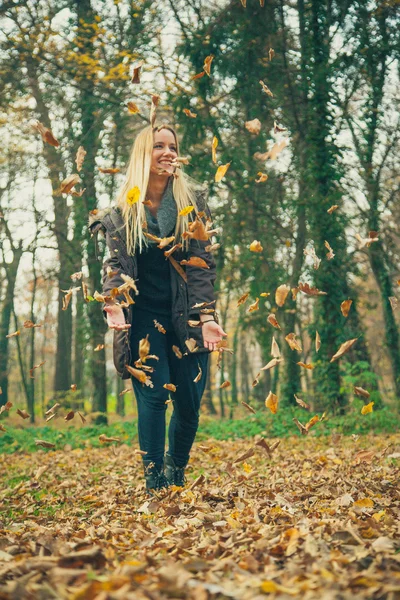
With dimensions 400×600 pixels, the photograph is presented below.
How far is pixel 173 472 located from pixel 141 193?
A: 1869 mm

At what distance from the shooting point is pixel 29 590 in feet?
5.57

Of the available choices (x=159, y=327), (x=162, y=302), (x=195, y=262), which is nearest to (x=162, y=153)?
(x=195, y=262)

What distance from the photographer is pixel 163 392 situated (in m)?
3.62

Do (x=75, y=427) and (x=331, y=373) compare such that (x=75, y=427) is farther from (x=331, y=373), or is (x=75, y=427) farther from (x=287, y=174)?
(x=287, y=174)

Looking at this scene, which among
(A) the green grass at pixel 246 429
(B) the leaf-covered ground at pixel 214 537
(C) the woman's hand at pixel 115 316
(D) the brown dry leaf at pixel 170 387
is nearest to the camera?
(B) the leaf-covered ground at pixel 214 537

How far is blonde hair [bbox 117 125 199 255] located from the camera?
370cm

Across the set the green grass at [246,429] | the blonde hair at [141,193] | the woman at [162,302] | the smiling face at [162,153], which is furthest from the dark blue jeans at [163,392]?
the green grass at [246,429]

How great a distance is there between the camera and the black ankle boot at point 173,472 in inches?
152

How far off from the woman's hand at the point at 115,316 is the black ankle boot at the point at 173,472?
42.3 inches

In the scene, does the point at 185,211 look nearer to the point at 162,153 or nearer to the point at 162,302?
the point at 162,153

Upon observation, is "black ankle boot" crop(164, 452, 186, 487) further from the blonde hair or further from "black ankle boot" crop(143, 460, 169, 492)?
the blonde hair

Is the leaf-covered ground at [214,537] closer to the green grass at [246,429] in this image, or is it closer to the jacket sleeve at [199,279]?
the jacket sleeve at [199,279]

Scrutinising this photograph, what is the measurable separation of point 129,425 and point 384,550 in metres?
8.99

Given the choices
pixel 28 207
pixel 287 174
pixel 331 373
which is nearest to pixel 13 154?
pixel 28 207
